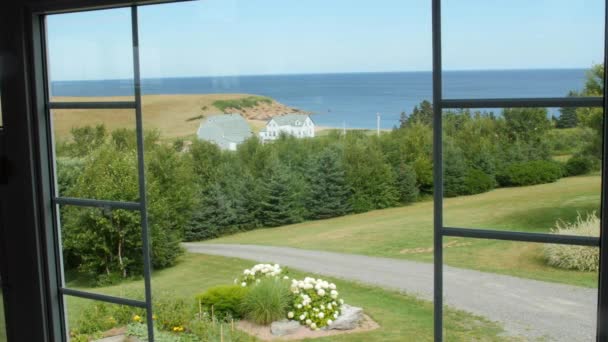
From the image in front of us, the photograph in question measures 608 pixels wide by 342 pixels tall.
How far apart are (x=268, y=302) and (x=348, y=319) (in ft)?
1.44

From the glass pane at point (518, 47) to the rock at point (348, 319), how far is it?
178 cm

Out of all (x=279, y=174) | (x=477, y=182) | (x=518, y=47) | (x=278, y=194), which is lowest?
(x=278, y=194)

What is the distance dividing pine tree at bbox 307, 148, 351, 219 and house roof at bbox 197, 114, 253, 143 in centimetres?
46

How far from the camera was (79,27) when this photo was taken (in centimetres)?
276

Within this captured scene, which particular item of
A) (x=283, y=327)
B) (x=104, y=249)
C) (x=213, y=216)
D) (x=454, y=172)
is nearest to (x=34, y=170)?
(x=104, y=249)

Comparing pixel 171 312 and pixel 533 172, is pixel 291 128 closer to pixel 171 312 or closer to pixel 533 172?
pixel 171 312

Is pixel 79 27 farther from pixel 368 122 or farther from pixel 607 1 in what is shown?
pixel 607 1

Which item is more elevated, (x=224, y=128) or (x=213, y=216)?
(x=224, y=128)

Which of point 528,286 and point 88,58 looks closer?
point 528,286

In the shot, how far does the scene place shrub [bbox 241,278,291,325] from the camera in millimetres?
3428

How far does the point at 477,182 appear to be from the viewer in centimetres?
223

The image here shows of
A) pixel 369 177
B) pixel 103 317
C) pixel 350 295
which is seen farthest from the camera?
pixel 350 295

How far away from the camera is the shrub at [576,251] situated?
6.50 ft

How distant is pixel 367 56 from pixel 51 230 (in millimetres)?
1761
